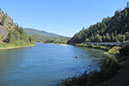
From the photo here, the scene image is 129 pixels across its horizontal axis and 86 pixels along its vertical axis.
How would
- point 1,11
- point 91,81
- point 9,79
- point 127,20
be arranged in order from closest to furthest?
point 91,81 → point 9,79 → point 127,20 → point 1,11

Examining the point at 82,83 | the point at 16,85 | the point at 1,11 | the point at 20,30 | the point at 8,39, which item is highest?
the point at 1,11

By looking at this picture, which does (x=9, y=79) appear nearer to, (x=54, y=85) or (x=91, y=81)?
(x=54, y=85)

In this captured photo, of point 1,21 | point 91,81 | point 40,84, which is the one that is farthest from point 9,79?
point 1,21

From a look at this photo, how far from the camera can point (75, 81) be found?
15531mm

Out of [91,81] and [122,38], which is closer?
[91,81]

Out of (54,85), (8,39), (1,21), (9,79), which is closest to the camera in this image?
(54,85)

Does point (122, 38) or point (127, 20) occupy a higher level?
point (127, 20)

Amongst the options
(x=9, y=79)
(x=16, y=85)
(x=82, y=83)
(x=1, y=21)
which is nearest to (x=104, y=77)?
(x=82, y=83)

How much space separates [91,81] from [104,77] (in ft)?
5.40

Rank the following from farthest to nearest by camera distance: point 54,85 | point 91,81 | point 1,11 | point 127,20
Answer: point 1,11 < point 127,20 < point 54,85 < point 91,81

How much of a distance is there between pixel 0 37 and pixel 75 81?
362 ft

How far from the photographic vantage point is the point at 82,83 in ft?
49.5

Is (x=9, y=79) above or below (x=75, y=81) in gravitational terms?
below

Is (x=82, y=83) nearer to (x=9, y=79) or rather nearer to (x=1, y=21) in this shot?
(x=9, y=79)
